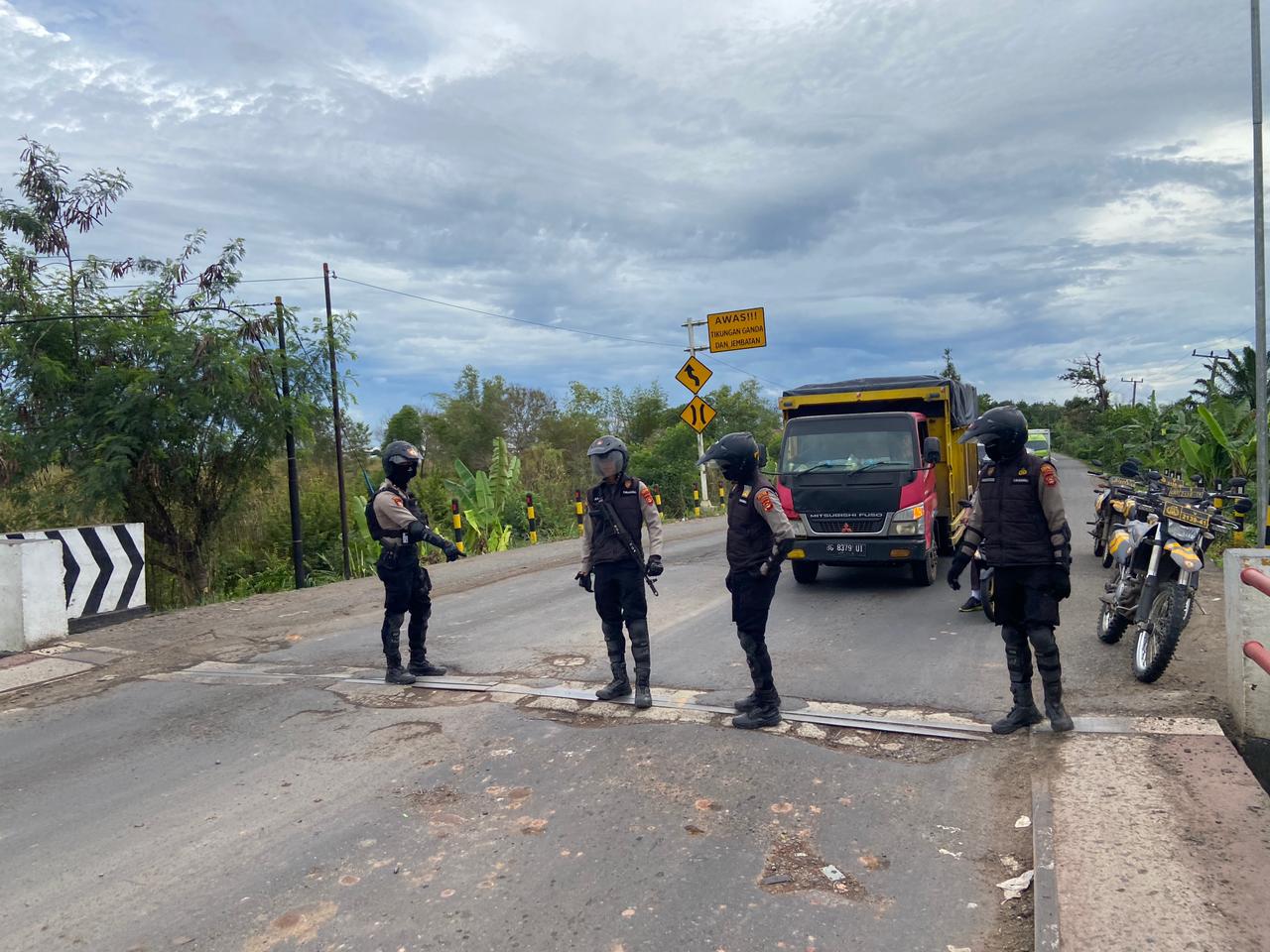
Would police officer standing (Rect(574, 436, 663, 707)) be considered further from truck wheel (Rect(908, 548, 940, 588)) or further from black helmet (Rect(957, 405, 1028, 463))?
truck wheel (Rect(908, 548, 940, 588))

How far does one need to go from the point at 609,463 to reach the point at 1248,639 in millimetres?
3908

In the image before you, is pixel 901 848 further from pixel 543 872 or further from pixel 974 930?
pixel 543 872

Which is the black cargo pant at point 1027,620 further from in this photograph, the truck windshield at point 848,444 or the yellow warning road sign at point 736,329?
the yellow warning road sign at point 736,329

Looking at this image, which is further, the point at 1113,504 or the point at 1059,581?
the point at 1113,504

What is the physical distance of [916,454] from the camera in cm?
1045

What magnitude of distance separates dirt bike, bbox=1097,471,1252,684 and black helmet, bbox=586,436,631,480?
3.73 m

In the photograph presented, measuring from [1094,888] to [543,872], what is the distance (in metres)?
2.17

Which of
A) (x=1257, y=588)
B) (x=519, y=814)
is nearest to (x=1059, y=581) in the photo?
(x=1257, y=588)

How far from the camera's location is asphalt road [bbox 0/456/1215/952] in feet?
11.2

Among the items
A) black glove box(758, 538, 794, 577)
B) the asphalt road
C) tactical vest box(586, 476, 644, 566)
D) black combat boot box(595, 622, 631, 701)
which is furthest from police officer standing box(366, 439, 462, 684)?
black glove box(758, 538, 794, 577)

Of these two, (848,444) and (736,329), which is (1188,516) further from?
(736,329)

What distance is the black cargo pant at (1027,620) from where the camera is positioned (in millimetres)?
5129

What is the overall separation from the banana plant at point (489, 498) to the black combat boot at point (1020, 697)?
49.8 feet

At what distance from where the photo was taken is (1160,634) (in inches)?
232
